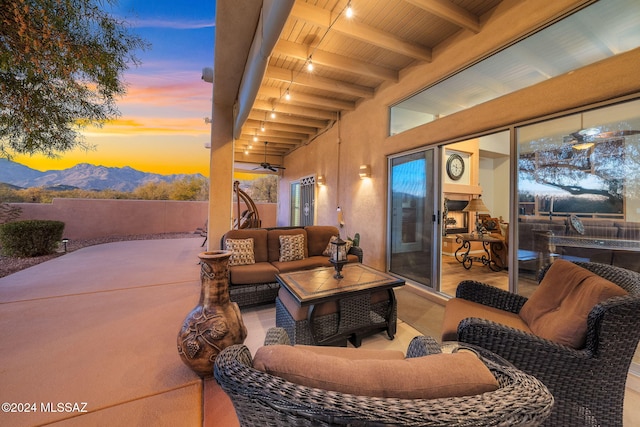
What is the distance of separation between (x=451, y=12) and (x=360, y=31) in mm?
977

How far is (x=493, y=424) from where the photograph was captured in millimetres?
501

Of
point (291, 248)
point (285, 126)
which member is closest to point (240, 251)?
point (291, 248)

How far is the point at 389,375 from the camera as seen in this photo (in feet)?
2.06

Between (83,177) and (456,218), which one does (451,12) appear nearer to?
(456,218)

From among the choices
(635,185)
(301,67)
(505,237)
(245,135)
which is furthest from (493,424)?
(245,135)

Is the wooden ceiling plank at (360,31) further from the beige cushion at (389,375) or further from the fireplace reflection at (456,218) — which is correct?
the fireplace reflection at (456,218)

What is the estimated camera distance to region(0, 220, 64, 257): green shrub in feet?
15.8

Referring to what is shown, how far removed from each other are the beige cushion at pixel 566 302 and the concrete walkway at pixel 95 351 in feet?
7.20

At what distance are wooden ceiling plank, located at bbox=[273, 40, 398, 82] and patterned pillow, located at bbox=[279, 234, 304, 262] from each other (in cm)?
259

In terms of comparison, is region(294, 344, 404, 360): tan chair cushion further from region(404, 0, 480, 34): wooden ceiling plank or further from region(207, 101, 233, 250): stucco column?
region(207, 101, 233, 250): stucco column

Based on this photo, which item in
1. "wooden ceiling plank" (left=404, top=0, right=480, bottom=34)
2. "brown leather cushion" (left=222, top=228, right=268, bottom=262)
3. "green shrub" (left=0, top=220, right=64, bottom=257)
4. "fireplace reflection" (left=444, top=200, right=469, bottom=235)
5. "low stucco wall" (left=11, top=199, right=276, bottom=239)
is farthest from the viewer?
"low stucco wall" (left=11, top=199, right=276, bottom=239)

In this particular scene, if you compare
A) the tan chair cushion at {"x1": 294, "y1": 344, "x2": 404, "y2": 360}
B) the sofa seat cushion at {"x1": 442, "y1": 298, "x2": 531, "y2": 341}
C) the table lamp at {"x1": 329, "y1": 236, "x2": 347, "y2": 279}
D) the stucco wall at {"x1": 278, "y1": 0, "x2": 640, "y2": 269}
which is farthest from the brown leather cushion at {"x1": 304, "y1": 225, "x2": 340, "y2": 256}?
the tan chair cushion at {"x1": 294, "y1": 344, "x2": 404, "y2": 360}

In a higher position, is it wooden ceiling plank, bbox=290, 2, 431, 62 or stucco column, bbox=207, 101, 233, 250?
wooden ceiling plank, bbox=290, 2, 431, 62

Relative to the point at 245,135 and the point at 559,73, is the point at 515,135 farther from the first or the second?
the point at 245,135
